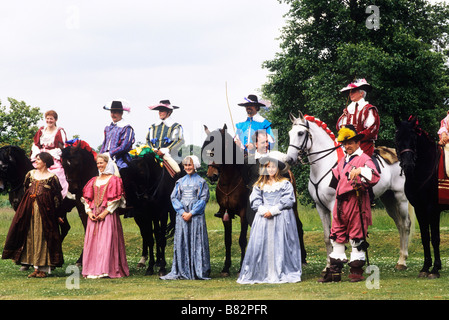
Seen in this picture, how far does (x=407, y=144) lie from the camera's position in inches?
391

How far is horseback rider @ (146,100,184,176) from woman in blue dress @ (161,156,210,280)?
1291 millimetres

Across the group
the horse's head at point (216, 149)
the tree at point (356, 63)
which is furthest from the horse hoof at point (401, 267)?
the tree at point (356, 63)

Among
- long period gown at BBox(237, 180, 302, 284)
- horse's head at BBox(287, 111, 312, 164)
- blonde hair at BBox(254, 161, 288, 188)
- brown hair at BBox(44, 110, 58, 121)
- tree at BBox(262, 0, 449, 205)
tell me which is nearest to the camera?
long period gown at BBox(237, 180, 302, 284)

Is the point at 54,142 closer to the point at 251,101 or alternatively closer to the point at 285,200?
the point at 251,101

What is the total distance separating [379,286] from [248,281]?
2138 millimetres

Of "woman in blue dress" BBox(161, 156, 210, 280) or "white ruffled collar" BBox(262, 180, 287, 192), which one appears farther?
"woman in blue dress" BBox(161, 156, 210, 280)

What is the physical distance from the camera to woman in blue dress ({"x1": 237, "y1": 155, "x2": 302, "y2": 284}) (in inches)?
403

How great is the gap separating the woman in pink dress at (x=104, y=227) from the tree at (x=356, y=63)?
1713cm

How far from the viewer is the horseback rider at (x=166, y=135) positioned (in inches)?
499

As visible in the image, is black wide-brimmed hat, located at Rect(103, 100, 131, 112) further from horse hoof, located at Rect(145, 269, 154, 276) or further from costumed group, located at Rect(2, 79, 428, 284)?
horse hoof, located at Rect(145, 269, 154, 276)

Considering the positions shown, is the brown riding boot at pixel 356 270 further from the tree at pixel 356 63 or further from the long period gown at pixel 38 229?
the tree at pixel 356 63

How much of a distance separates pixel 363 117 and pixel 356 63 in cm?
1662

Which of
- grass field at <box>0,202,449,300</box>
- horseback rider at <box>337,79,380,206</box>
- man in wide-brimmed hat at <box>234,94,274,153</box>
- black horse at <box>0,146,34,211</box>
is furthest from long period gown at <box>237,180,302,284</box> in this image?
black horse at <box>0,146,34,211</box>

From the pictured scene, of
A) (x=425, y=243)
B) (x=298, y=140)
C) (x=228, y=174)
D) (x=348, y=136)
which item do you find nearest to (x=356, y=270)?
(x=425, y=243)
